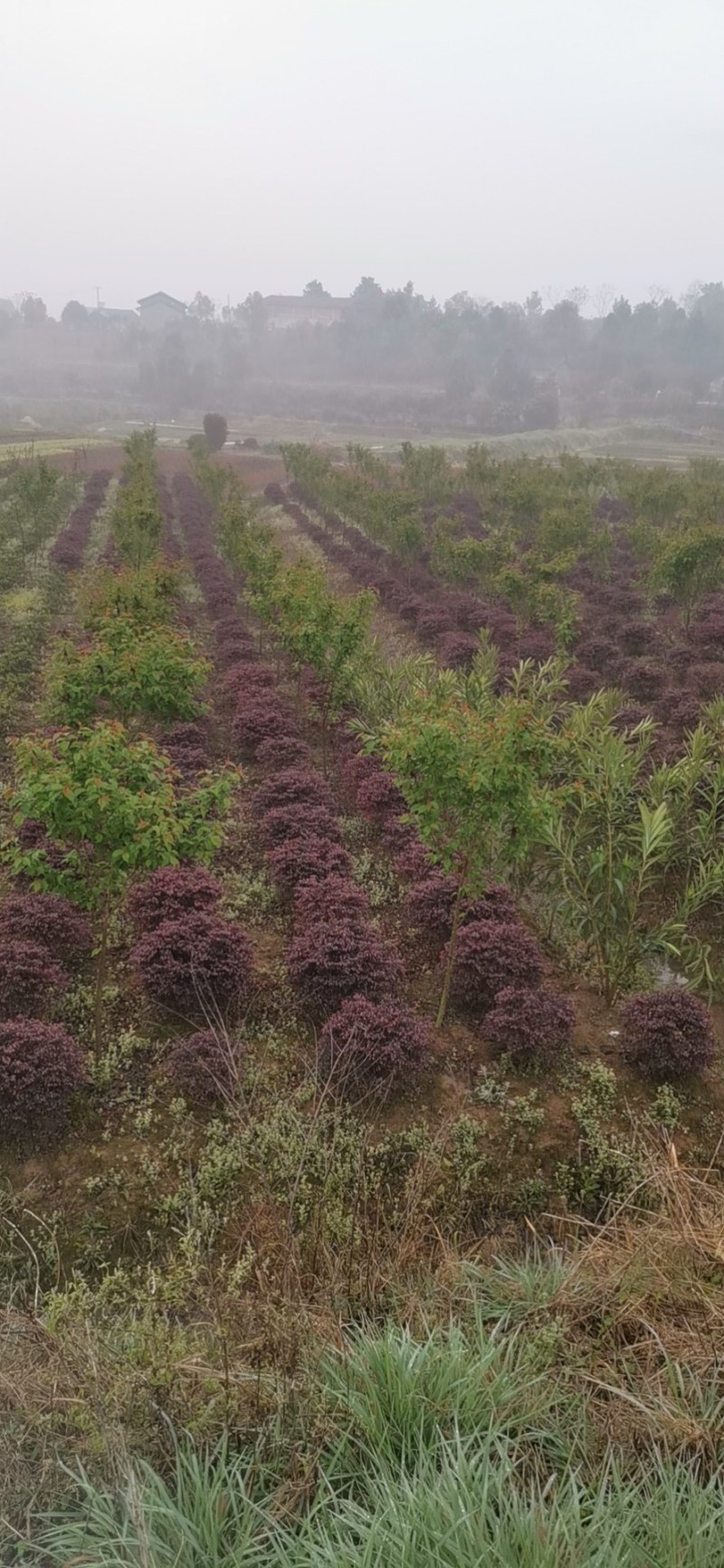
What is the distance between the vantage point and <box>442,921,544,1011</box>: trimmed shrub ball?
6402 mm

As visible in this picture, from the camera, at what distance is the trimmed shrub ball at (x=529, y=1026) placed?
5.89 meters

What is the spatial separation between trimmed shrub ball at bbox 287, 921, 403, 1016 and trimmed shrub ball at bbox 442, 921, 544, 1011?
517 mm

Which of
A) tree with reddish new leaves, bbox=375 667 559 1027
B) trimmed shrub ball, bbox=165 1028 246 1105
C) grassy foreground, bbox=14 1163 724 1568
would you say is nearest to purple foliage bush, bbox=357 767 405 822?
tree with reddish new leaves, bbox=375 667 559 1027

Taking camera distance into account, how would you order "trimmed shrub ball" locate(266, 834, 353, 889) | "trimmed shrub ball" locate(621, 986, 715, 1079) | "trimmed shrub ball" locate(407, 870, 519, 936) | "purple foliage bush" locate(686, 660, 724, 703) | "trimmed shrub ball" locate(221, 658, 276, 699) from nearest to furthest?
1. "trimmed shrub ball" locate(621, 986, 715, 1079)
2. "trimmed shrub ball" locate(407, 870, 519, 936)
3. "trimmed shrub ball" locate(266, 834, 353, 889)
4. "trimmed shrub ball" locate(221, 658, 276, 699)
5. "purple foliage bush" locate(686, 660, 724, 703)

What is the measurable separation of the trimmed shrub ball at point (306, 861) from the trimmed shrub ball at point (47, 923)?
5.76 ft

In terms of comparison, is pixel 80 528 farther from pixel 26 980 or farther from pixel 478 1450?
pixel 478 1450

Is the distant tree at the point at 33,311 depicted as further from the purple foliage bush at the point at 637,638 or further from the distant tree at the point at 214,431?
the purple foliage bush at the point at 637,638

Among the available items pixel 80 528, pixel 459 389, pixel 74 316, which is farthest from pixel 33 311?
pixel 80 528

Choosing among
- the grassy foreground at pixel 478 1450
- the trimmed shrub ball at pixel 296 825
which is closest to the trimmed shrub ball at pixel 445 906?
the trimmed shrub ball at pixel 296 825

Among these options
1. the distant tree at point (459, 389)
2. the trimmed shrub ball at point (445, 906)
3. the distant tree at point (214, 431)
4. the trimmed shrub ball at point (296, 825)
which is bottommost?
the trimmed shrub ball at point (445, 906)

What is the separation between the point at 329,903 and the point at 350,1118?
201cm

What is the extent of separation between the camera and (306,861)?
7.62 m

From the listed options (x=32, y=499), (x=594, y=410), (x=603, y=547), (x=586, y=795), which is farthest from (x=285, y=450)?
(x=594, y=410)

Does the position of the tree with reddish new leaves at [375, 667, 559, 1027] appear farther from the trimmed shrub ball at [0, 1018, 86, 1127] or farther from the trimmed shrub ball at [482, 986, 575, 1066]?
the trimmed shrub ball at [0, 1018, 86, 1127]
